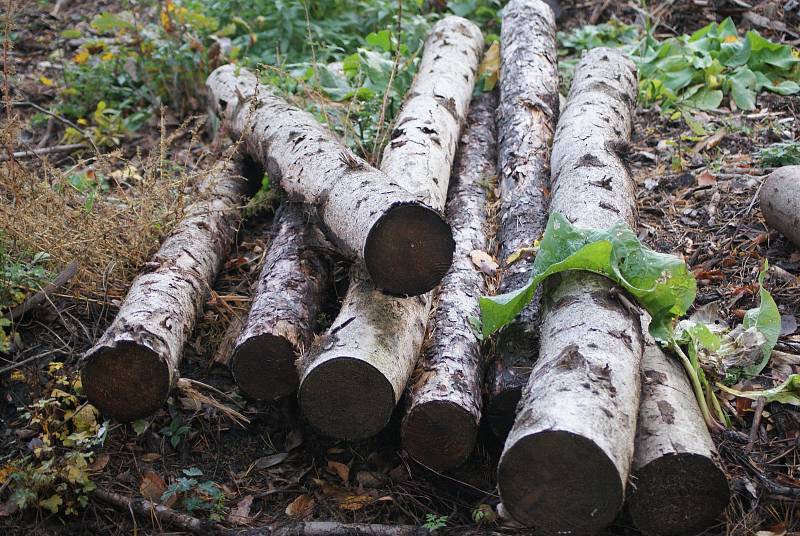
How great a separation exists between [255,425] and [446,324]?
1032 mm

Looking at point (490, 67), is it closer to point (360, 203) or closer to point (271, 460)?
point (360, 203)

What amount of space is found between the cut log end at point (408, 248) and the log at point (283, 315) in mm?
480

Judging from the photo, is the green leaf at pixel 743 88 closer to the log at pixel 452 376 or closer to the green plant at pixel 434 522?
the log at pixel 452 376

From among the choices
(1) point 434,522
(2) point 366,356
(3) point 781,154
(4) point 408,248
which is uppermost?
(4) point 408,248

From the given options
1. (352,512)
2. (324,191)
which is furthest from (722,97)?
(352,512)

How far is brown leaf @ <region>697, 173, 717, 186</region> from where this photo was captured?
4.74 meters

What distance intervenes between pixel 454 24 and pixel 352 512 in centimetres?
420

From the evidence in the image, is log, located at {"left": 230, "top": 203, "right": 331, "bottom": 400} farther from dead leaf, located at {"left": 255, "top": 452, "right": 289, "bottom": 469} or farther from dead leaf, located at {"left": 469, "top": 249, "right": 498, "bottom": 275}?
dead leaf, located at {"left": 469, "top": 249, "right": 498, "bottom": 275}

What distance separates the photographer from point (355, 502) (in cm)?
313

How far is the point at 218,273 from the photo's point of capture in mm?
4273

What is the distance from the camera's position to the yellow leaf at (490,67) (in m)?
5.73

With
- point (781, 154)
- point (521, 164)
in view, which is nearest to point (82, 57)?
point (521, 164)

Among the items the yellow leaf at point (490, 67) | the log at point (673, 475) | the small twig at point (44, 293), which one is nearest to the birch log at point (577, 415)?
the log at point (673, 475)

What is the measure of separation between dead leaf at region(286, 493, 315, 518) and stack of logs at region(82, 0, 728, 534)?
1.08 ft
